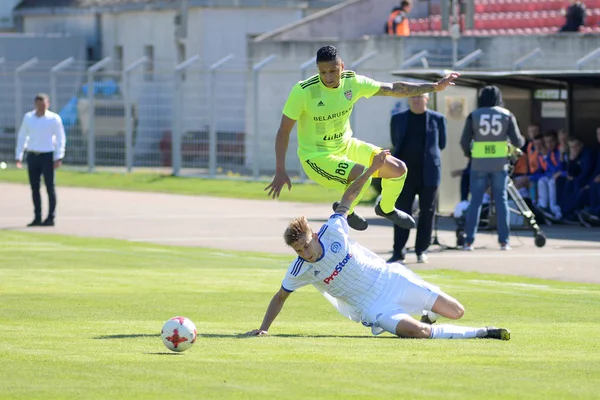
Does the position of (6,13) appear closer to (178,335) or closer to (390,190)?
(390,190)

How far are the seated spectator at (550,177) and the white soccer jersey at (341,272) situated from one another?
12981 millimetres

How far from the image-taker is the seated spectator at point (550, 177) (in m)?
23.0

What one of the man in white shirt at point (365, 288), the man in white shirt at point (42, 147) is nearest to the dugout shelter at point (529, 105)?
the man in white shirt at point (42, 147)

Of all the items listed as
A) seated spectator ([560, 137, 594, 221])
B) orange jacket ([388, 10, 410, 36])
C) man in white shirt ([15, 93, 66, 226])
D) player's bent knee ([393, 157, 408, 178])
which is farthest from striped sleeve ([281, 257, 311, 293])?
orange jacket ([388, 10, 410, 36])

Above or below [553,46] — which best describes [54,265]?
below

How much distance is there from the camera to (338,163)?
12047mm

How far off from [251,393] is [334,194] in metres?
20.8

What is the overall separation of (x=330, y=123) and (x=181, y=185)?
807 inches

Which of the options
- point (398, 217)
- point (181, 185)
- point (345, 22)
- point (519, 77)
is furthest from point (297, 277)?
point (345, 22)

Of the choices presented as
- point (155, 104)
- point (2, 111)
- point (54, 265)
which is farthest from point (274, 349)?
point (2, 111)

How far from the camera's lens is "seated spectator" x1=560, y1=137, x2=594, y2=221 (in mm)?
22562

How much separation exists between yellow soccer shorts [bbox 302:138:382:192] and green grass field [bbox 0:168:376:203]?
1393 cm

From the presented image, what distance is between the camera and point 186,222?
2336 centimetres

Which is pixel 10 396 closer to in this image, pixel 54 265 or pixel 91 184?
pixel 54 265
